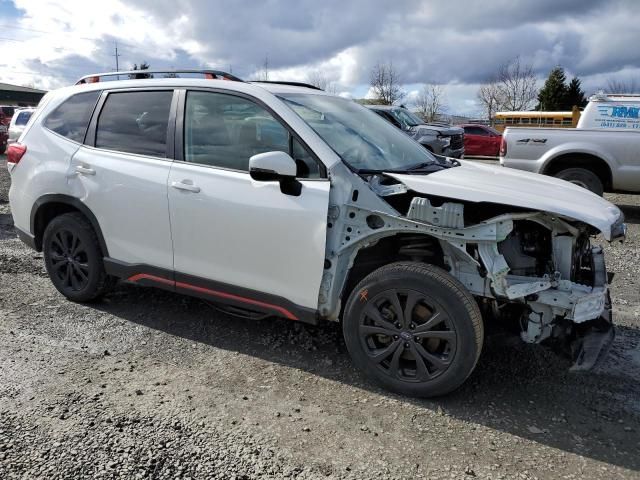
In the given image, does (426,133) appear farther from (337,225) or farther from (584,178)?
(337,225)

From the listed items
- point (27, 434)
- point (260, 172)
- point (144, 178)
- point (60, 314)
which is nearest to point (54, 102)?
point (144, 178)

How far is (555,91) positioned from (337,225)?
56.9 m

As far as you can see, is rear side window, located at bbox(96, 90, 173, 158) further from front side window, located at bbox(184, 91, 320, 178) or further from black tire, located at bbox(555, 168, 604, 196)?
black tire, located at bbox(555, 168, 604, 196)

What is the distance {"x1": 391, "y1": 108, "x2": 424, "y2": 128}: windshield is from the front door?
10723 millimetres

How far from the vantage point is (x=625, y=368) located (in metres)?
3.60

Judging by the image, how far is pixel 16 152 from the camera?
462 centimetres

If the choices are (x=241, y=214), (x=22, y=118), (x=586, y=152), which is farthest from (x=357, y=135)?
(x=22, y=118)

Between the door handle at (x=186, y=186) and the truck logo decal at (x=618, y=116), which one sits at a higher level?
the truck logo decal at (x=618, y=116)

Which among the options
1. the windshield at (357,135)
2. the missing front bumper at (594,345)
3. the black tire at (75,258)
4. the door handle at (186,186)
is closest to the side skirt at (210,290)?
the black tire at (75,258)

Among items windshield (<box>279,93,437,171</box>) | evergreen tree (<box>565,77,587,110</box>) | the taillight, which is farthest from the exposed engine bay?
evergreen tree (<box>565,77,587,110</box>)

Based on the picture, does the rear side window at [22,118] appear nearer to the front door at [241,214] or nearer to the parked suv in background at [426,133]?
the parked suv in background at [426,133]

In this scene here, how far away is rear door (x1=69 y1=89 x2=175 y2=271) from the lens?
3807 millimetres

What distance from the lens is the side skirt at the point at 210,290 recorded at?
3418 millimetres

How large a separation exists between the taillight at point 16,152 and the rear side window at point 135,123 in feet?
2.89
